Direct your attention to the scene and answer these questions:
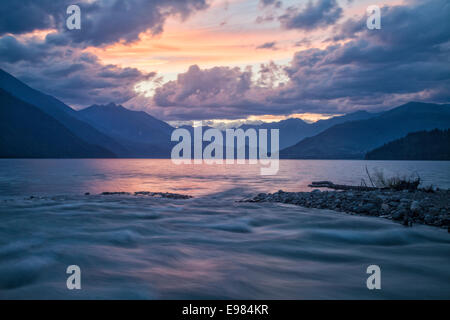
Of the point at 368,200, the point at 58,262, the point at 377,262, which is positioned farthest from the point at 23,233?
the point at 368,200

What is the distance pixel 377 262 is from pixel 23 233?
36.9 ft

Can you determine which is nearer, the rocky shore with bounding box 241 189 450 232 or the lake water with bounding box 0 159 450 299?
the lake water with bounding box 0 159 450 299

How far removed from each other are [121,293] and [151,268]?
1.47 metres

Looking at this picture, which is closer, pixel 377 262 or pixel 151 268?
pixel 151 268

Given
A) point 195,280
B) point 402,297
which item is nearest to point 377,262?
point 402,297

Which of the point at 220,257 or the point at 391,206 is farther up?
the point at 391,206

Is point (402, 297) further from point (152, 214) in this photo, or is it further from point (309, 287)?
point (152, 214)

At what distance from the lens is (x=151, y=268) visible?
280 inches

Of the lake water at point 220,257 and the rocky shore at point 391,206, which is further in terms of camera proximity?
the rocky shore at point 391,206

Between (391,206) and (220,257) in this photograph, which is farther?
(391,206)

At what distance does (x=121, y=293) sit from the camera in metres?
5.66
